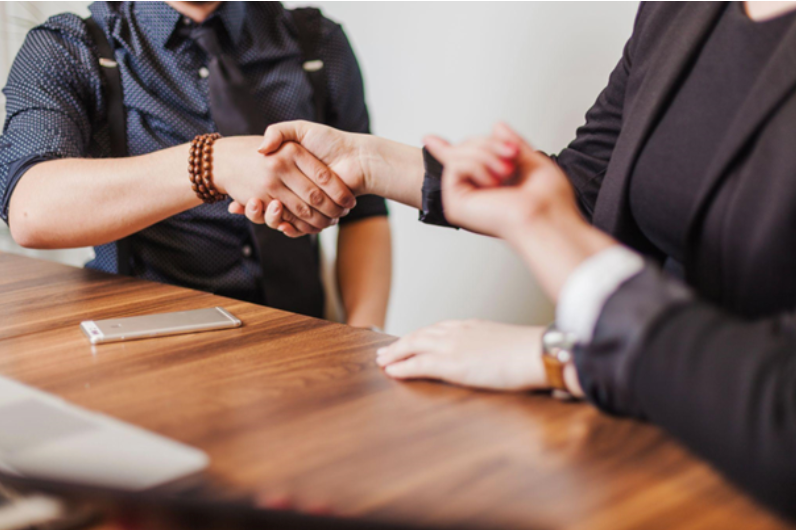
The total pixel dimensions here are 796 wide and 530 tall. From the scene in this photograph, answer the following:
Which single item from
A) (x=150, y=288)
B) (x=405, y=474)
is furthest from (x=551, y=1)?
(x=405, y=474)

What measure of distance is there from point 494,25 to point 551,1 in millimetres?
161

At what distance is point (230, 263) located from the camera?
4.40 ft

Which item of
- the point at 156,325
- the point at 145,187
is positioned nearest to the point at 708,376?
the point at 156,325

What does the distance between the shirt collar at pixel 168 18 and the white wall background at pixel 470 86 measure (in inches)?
25.5

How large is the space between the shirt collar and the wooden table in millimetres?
746

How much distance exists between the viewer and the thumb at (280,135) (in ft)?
3.29

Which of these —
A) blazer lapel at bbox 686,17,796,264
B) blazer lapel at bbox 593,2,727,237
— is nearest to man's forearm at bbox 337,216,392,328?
blazer lapel at bbox 593,2,727,237

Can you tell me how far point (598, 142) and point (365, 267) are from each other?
649mm

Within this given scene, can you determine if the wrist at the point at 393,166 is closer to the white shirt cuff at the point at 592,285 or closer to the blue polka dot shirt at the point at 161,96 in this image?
the blue polka dot shirt at the point at 161,96

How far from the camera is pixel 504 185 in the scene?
0.56 m

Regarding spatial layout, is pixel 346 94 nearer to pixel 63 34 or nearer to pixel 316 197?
pixel 316 197

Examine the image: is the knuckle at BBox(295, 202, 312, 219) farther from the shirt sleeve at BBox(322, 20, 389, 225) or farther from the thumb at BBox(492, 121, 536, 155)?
the thumb at BBox(492, 121, 536, 155)

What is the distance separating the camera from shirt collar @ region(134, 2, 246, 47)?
1272 millimetres

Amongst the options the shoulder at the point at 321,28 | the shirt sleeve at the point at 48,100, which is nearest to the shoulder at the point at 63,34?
the shirt sleeve at the point at 48,100
